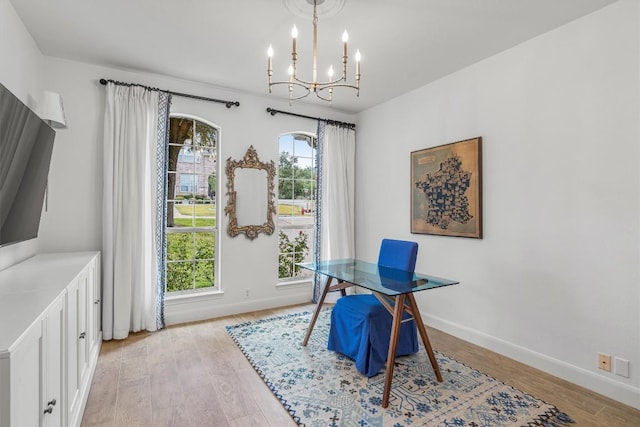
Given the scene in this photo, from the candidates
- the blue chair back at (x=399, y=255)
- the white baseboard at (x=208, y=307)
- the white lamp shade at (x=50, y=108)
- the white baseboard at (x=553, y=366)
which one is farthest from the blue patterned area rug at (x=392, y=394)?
the white lamp shade at (x=50, y=108)

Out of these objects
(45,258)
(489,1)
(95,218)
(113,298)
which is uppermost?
(489,1)

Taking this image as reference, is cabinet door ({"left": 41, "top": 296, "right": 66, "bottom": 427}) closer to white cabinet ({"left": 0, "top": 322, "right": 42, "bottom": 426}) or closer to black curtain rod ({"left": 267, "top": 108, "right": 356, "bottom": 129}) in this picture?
white cabinet ({"left": 0, "top": 322, "right": 42, "bottom": 426})

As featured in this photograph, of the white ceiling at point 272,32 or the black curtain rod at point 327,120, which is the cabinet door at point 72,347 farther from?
the black curtain rod at point 327,120

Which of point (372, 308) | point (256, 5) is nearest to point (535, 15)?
point (256, 5)

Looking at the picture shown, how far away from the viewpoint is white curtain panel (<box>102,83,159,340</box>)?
316 cm

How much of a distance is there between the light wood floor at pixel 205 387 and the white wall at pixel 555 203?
0.62 ft

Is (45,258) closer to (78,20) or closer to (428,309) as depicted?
(78,20)

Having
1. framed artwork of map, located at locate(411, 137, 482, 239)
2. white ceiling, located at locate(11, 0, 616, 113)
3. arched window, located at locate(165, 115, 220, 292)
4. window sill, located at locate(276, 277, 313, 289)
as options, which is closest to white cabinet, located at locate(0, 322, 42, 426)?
white ceiling, located at locate(11, 0, 616, 113)

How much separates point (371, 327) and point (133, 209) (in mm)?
2564

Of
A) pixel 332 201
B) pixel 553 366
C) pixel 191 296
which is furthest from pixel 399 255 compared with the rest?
pixel 191 296

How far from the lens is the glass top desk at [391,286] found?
221cm

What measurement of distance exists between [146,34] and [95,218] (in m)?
1.80

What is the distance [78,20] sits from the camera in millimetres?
2482

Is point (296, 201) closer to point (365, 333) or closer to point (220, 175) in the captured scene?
point (220, 175)
